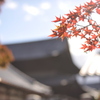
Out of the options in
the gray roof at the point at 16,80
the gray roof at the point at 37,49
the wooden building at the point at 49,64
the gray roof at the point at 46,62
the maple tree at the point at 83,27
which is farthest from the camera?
the gray roof at the point at 37,49

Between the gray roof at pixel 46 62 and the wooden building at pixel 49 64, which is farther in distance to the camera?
the gray roof at pixel 46 62

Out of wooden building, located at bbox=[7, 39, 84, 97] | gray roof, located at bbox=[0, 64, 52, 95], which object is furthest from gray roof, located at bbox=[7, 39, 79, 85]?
gray roof, located at bbox=[0, 64, 52, 95]

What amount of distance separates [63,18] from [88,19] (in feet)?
0.84

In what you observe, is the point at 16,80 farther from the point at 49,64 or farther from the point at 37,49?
the point at 37,49

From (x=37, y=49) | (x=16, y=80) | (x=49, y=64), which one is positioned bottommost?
(x=16, y=80)

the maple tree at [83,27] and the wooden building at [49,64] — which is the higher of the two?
the wooden building at [49,64]

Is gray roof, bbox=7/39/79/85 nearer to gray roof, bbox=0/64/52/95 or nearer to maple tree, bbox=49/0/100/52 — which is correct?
gray roof, bbox=0/64/52/95

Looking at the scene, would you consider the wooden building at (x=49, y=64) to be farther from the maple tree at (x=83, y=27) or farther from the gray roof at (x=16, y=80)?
the maple tree at (x=83, y=27)

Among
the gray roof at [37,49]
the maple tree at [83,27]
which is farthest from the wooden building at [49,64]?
the maple tree at [83,27]

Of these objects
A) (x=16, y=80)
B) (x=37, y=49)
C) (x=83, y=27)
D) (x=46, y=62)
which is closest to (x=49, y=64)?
(x=46, y=62)

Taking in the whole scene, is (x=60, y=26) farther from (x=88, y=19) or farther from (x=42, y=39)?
(x=42, y=39)

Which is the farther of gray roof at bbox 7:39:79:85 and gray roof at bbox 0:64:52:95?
gray roof at bbox 7:39:79:85

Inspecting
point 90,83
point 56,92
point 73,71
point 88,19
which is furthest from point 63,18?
point 90,83

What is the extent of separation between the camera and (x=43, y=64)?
17656 mm
